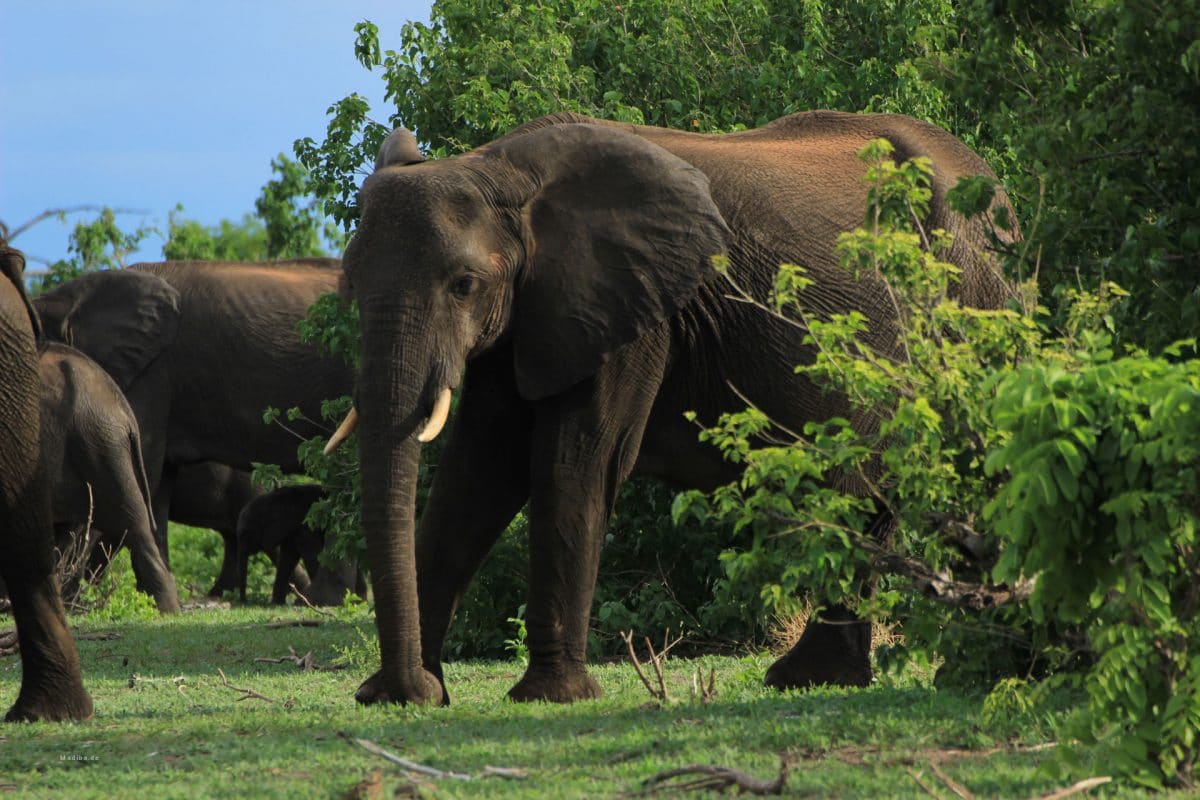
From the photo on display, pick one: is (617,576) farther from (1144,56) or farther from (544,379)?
(1144,56)

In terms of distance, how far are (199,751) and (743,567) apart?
2.05 meters

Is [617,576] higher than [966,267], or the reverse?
[966,267]

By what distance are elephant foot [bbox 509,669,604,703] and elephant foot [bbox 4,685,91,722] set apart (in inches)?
72.2

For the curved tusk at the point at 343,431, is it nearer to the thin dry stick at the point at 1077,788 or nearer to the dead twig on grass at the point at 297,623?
the thin dry stick at the point at 1077,788

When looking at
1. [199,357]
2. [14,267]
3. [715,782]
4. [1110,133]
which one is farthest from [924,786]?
[199,357]

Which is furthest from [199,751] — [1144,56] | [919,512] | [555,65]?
[555,65]

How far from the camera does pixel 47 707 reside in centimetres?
801

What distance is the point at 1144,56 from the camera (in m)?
7.43

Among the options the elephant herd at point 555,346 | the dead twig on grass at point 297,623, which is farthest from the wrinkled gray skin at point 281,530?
the elephant herd at point 555,346

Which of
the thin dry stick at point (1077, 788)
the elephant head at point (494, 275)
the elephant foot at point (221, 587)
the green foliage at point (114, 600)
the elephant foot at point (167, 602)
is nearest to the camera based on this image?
the thin dry stick at point (1077, 788)

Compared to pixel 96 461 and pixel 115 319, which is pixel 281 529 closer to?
pixel 115 319

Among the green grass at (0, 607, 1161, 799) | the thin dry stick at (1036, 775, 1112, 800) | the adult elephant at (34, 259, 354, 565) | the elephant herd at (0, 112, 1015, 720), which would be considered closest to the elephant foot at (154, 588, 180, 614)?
the adult elephant at (34, 259, 354, 565)

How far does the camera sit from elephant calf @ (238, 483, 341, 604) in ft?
56.8

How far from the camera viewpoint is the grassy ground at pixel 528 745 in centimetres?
591
